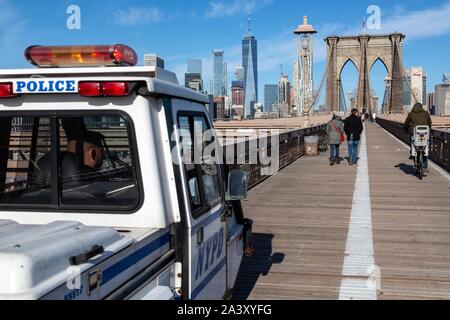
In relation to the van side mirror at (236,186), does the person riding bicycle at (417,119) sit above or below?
above

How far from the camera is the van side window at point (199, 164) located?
11.1 feet

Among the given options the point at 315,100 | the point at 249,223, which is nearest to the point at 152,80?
the point at 249,223

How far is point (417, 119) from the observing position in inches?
513

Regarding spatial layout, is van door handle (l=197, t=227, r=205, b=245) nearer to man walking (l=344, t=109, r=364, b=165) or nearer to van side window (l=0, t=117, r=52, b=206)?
van side window (l=0, t=117, r=52, b=206)

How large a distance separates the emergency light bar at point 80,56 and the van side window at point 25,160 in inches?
13.6

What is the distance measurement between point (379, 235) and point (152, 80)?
546cm

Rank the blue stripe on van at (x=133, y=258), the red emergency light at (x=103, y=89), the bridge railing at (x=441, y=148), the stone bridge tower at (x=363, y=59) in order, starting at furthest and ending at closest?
the stone bridge tower at (x=363, y=59)
the bridge railing at (x=441, y=148)
the red emergency light at (x=103, y=89)
the blue stripe on van at (x=133, y=258)

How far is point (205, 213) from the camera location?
3518 millimetres

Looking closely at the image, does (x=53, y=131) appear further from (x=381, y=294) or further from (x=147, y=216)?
(x=381, y=294)

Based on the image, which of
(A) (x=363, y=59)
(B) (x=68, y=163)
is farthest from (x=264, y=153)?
(A) (x=363, y=59)

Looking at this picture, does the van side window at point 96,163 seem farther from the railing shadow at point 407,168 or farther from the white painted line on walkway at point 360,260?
the railing shadow at point 407,168

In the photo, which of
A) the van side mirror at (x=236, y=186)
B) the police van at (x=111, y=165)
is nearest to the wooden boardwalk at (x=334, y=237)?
the van side mirror at (x=236, y=186)

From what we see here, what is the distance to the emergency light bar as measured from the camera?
3127 mm

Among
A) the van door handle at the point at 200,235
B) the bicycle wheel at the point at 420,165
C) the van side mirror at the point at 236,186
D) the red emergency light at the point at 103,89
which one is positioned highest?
the red emergency light at the point at 103,89
